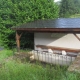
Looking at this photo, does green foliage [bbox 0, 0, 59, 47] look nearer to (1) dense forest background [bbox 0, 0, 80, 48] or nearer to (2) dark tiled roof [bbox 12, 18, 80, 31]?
(1) dense forest background [bbox 0, 0, 80, 48]

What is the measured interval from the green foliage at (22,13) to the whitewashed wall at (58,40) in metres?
2.22

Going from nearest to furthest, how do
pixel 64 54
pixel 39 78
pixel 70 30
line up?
pixel 39 78
pixel 70 30
pixel 64 54

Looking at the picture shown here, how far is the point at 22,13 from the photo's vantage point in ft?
49.5

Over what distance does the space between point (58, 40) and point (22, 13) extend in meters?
Answer: 4.51

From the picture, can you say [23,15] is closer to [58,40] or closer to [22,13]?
[22,13]

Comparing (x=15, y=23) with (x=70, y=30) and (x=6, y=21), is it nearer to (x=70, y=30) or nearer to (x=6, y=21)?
(x=6, y=21)

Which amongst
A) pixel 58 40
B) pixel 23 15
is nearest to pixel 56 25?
pixel 58 40

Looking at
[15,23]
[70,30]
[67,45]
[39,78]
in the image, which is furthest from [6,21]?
[39,78]

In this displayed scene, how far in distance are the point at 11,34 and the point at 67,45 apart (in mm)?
5947

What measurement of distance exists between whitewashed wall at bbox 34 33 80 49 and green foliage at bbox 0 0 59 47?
2218mm

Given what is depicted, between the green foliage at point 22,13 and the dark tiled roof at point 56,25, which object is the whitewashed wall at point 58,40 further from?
the green foliage at point 22,13

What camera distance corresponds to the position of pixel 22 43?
50.7ft

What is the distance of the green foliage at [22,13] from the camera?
1522cm

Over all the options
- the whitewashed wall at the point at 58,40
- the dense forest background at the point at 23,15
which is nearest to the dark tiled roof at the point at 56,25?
the whitewashed wall at the point at 58,40
